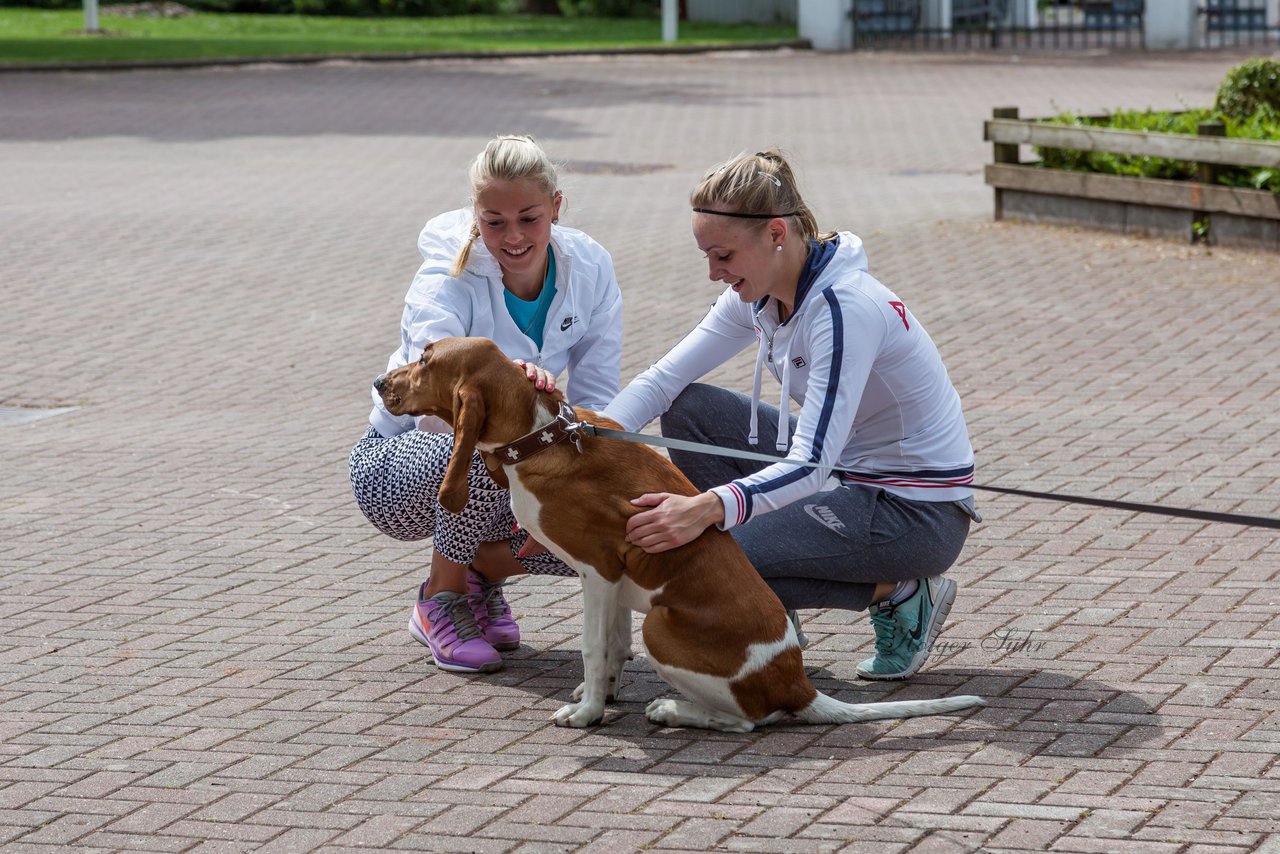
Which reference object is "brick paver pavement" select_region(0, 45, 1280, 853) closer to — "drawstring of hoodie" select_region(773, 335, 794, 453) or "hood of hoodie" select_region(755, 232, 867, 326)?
"drawstring of hoodie" select_region(773, 335, 794, 453)

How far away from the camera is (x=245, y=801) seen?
4234 millimetres

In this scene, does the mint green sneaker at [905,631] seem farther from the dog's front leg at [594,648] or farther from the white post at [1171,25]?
the white post at [1171,25]

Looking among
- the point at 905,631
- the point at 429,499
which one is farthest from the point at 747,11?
the point at 905,631

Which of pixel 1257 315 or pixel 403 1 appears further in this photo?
pixel 403 1

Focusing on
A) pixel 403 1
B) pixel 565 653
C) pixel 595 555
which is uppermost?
pixel 403 1

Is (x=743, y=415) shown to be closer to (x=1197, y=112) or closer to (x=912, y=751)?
(x=912, y=751)

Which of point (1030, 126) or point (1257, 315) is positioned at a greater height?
point (1030, 126)

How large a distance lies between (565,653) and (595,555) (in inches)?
41.5

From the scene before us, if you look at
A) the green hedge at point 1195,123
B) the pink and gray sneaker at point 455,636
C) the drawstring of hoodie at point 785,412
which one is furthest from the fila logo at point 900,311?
the green hedge at point 1195,123

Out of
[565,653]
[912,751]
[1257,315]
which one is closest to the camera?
[912,751]

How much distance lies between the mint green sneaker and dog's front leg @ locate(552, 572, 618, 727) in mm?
864

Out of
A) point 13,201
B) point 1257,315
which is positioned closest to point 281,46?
point 13,201

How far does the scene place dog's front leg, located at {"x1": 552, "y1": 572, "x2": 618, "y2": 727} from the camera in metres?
4.53

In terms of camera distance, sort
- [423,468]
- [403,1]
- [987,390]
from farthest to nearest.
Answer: [403,1] < [987,390] < [423,468]
